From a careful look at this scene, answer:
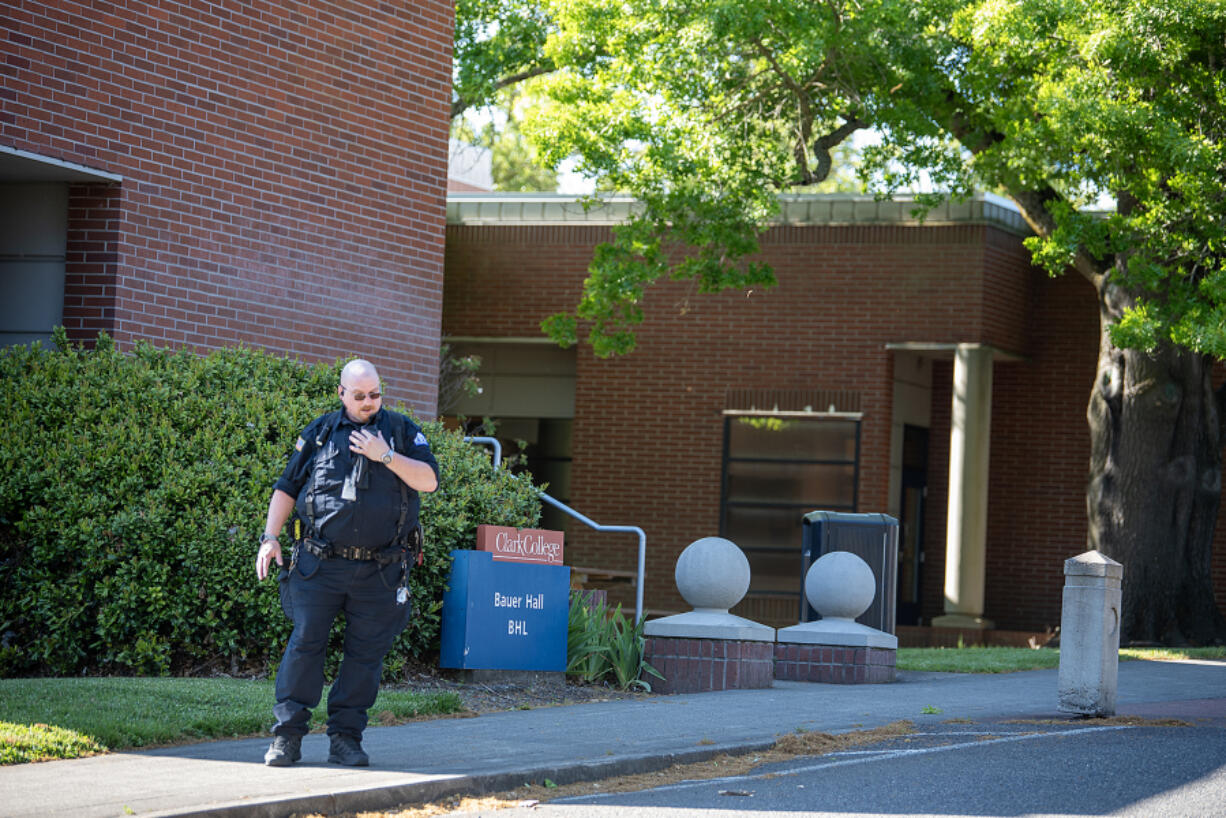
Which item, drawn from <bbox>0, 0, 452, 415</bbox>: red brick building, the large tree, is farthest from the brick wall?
<bbox>0, 0, 452, 415</bbox>: red brick building

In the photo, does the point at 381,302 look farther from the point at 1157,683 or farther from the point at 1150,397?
→ the point at 1150,397

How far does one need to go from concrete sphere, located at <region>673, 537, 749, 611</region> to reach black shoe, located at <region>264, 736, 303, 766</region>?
5190mm

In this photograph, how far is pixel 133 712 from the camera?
8367mm

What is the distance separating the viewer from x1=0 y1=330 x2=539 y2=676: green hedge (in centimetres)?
993

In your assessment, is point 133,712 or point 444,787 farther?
point 133,712

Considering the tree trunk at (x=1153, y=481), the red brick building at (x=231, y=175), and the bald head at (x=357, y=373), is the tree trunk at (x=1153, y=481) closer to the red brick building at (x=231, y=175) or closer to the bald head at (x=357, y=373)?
the red brick building at (x=231, y=175)

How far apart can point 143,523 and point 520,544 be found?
8.51ft

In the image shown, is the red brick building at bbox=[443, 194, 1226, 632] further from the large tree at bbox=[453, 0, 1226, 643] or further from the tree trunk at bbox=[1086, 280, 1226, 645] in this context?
the tree trunk at bbox=[1086, 280, 1226, 645]

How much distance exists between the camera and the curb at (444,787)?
21.0 ft

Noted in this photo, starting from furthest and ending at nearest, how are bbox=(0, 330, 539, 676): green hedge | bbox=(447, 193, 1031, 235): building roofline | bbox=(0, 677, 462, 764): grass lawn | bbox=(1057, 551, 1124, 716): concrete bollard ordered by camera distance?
bbox=(447, 193, 1031, 235): building roofline, bbox=(1057, 551, 1124, 716): concrete bollard, bbox=(0, 330, 539, 676): green hedge, bbox=(0, 677, 462, 764): grass lawn

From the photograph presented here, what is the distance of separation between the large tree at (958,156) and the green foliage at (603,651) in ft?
21.9

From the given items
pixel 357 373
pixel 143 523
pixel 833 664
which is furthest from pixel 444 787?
pixel 833 664

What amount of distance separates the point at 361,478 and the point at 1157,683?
8.96 metres

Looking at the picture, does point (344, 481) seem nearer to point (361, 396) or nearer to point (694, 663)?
point (361, 396)
